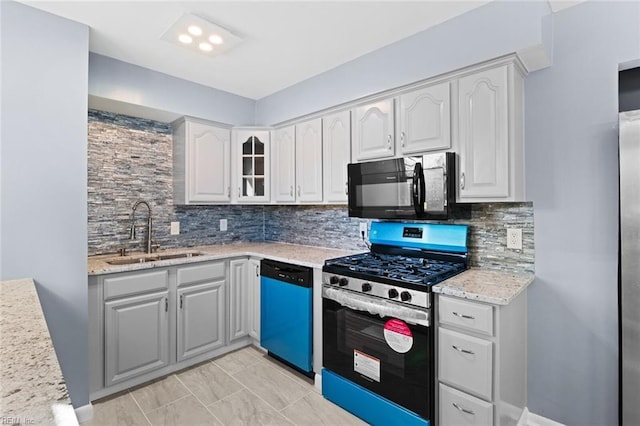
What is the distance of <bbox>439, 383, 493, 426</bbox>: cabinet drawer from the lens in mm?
1629

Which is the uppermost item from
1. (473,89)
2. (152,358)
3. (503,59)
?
(503,59)

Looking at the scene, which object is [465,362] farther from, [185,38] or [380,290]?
[185,38]

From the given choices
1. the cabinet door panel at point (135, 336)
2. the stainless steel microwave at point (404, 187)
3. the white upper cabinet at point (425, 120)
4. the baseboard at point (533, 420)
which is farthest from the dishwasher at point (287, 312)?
the baseboard at point (533, 420)

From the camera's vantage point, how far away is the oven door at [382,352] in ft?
5.88

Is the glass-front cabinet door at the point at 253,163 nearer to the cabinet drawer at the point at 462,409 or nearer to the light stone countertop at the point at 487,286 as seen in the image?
the light stone countertop at the point at 487,286

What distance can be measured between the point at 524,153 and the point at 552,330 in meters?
1.07

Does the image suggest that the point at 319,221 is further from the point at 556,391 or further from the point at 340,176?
the point at 556,391

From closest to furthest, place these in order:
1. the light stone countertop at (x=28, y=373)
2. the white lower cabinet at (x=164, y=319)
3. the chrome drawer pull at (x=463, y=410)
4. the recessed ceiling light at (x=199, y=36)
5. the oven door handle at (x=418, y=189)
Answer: the light stone countertop at (x=28, y=373)
the chrome drawer pull at (x=463, y=410)
the recessed ceiling light at (x=199, y=36)
the oven door handle at (x=418, y=189)
the white lower cabinet at (x=164, y=319)

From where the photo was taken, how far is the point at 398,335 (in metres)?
1.88

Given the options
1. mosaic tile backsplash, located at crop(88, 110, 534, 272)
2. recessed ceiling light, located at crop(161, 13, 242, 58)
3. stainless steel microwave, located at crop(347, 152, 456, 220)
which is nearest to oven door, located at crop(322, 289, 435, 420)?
stainless steel microwave, located at crop(347, 152, 456, 220)

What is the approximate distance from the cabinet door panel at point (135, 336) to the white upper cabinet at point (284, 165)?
1.35m

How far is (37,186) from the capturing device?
1.89 meters

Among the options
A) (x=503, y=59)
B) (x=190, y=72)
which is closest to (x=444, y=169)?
(x=503, y=59)

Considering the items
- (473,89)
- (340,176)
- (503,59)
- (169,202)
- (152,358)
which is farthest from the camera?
(169,202)
